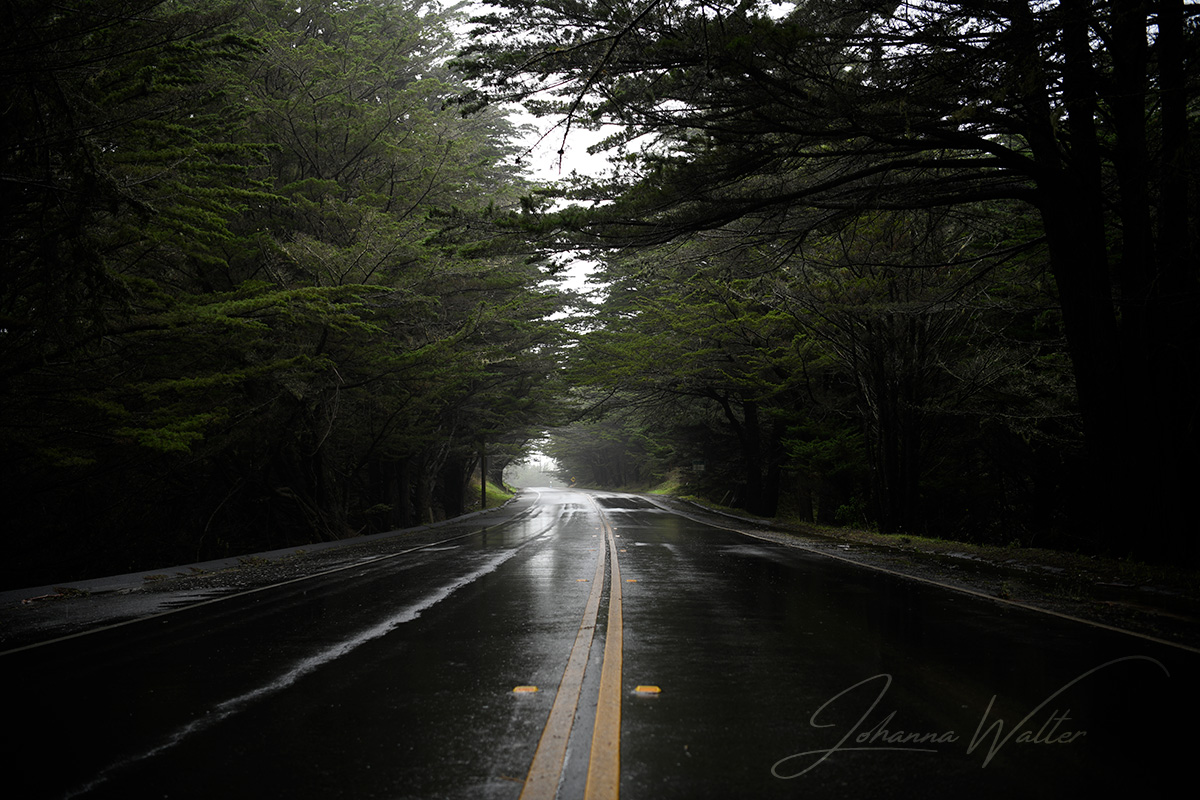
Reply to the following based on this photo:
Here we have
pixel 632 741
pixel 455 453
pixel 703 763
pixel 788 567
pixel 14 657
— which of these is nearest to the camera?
pixel 703 763

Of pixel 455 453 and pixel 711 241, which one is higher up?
pixel 711 241

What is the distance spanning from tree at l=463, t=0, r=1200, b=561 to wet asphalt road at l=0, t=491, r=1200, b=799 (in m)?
5.09

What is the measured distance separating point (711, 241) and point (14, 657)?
10.5m

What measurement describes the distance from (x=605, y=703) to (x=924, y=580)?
22.9 feet

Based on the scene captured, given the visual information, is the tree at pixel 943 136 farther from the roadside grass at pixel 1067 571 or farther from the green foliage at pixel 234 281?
the green foliage at pixel 234 281

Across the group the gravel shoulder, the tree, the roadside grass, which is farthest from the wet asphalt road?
the tree

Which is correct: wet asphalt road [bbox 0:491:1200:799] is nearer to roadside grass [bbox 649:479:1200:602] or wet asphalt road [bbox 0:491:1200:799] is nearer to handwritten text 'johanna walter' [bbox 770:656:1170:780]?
handwritten text 'johanna walter' [bbox 770:656:1170:780]

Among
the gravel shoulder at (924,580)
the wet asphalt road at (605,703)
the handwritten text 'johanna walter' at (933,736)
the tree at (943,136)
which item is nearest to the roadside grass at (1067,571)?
the gravel shoulder at (924,580)

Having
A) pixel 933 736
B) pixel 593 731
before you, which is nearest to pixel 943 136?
pixel 933 736

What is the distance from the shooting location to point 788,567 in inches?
448

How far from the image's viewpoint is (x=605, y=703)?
429 cm

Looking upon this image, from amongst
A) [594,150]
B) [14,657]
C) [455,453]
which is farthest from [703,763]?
[455,453]

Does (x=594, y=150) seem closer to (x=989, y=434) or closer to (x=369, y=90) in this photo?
(x=989, y=434)

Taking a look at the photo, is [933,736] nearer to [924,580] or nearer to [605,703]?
[605,703]
